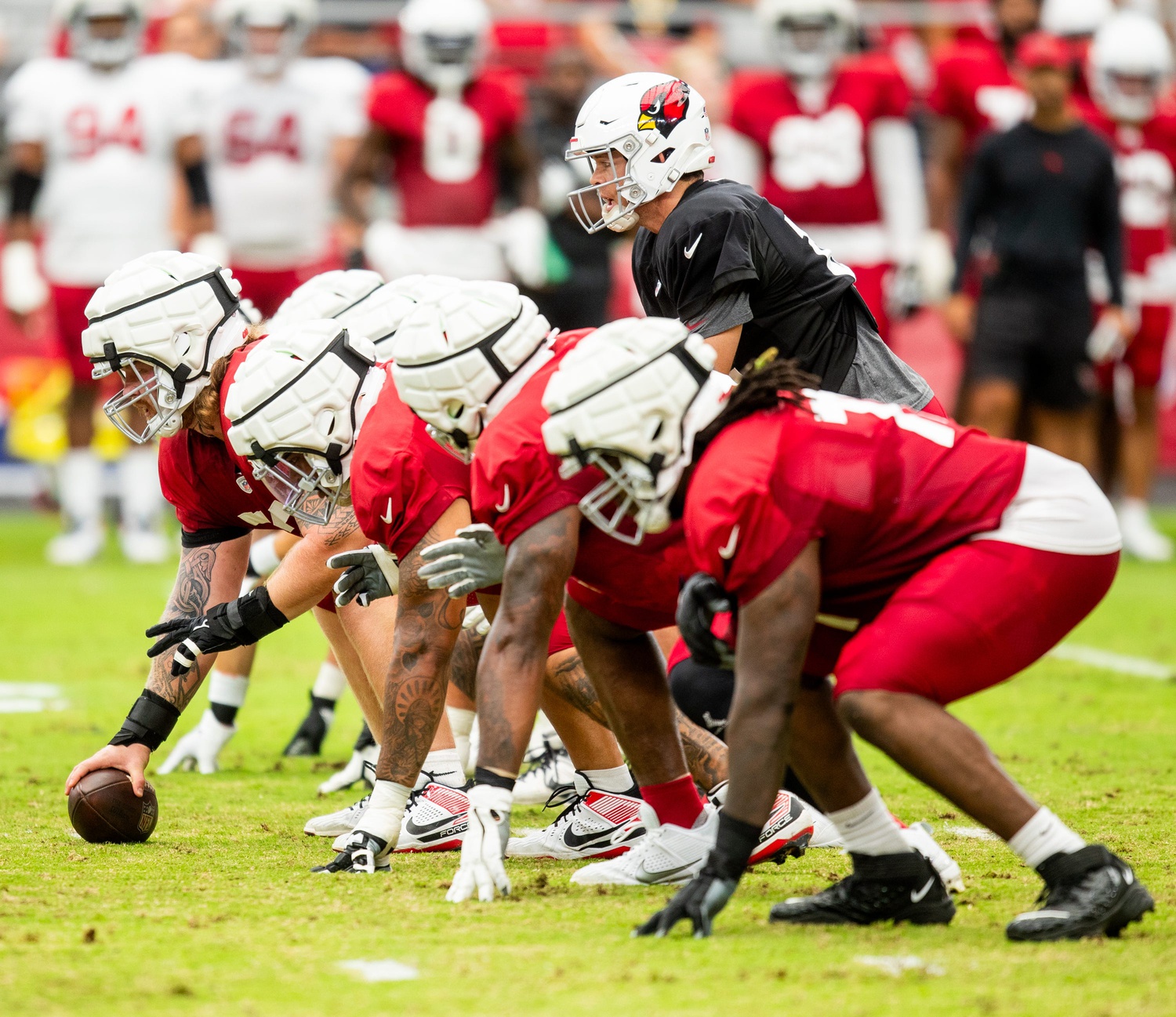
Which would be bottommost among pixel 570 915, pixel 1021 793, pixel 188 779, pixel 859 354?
pixel 188 779

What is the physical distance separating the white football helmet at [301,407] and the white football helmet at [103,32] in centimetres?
661

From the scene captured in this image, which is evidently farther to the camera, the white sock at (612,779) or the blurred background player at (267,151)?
the blurred background player at (267,151)

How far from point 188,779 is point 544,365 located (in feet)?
7.18

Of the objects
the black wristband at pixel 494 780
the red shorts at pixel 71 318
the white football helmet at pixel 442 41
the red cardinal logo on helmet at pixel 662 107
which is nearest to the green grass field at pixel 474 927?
the black wristband at pixel 494 780

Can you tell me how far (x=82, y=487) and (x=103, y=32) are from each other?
2658 millimetres

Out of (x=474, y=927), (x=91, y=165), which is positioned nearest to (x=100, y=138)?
(x=91, y=165)

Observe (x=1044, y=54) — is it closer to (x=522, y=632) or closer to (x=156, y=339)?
(x=156, y=339)

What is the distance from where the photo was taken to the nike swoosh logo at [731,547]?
3395 mm

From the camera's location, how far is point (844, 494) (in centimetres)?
348

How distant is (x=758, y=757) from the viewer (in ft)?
11.3

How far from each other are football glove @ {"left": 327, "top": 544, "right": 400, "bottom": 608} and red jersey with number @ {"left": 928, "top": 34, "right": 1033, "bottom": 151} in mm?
7861

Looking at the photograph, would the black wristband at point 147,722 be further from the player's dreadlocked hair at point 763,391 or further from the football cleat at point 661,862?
the player's dreadlocked hair at point 763,391

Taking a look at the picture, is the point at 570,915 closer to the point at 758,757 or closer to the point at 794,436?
the point at 758,757

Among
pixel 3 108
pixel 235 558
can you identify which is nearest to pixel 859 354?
pixel 235 558
